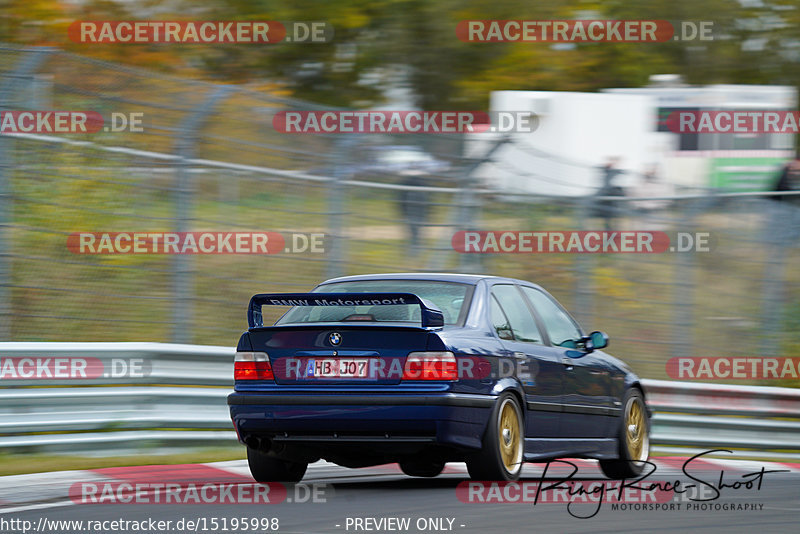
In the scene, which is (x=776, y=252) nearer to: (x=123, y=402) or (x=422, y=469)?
(x=422, y=469)

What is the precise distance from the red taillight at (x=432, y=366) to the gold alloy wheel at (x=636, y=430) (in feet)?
8.69

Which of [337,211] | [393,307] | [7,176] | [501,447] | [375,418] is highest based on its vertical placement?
[7,176]

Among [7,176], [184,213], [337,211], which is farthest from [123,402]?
[337,211]

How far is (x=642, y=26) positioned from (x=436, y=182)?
15.8 m

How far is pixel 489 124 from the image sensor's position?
23500 mm

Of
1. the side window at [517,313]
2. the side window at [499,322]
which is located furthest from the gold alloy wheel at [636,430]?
the side window at [499,322]

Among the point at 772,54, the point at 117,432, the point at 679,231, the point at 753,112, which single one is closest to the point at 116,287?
the point at 117,432

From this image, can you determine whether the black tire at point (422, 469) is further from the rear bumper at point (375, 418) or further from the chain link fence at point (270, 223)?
the chain link fence at point (270, 223)

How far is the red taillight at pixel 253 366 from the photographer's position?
316 inches

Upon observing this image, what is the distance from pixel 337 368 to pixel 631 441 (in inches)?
122

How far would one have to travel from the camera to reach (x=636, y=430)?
10.2m

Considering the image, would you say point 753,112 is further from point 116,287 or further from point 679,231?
point 116,287

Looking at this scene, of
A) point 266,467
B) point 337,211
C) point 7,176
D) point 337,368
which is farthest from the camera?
point 337,211

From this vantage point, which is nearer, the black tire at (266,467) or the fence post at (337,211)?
the black tire at (266,467)
